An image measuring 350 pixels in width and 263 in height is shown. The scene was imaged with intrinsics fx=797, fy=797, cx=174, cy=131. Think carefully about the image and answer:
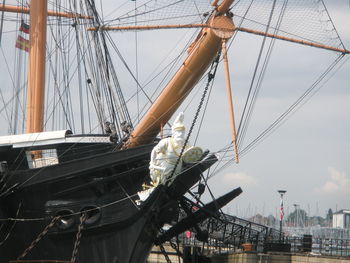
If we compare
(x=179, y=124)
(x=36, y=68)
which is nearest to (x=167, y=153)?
(x=179, y=124)

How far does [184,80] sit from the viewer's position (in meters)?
24.6

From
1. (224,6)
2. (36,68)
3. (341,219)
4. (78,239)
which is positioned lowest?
(78,239)

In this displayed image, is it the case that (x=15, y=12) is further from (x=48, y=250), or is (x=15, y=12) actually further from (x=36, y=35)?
(x=48, y=250)

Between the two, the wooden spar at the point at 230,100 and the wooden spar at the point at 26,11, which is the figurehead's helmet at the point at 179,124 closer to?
the wooden spar at the point at 230,100

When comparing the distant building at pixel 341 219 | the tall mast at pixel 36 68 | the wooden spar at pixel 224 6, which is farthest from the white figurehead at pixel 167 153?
the distant building at pixel 341 219

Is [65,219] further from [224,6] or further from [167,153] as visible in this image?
[224,6]

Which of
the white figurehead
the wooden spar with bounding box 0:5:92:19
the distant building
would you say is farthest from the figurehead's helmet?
the distant building

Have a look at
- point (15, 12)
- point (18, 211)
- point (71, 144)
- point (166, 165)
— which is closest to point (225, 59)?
point (166, 165)

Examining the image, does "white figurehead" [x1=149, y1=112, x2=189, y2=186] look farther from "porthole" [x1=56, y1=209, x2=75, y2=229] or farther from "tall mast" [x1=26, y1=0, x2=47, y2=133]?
"tall mast" [x1=26, y1=0, x2=47, y2=133]

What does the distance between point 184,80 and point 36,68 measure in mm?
6300

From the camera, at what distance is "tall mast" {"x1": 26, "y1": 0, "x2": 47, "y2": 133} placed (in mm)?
27562

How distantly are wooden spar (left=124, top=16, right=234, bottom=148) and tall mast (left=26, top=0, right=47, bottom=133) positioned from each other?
4125 millimetres

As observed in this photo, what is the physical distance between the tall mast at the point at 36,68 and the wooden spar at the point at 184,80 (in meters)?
4.13

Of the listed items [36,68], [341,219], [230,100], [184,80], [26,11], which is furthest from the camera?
[341,219]
